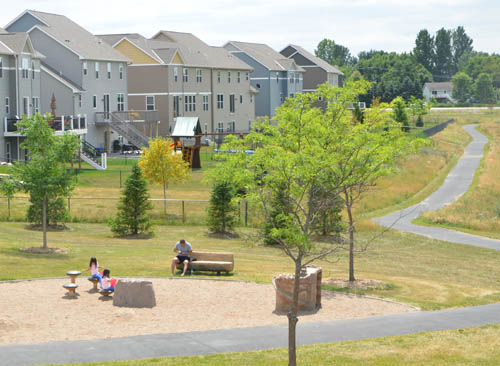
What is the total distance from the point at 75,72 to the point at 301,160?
56.4 m

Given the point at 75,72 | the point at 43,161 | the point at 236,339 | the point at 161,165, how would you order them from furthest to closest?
1. the point at 75,72
2. the point at 161,165
3. the point at 43,161
4. the point at 236,339

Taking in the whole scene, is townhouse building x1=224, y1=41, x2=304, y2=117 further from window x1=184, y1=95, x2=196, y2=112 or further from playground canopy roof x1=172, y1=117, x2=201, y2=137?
playground canopy roof x1=172, y1=117, x2=201, y2=137

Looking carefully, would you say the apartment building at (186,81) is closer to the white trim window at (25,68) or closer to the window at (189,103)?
the window at (189,103)

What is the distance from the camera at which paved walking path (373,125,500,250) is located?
124 feet

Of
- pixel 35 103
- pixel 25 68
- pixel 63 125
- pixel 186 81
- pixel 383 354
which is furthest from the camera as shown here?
pixel 186 81

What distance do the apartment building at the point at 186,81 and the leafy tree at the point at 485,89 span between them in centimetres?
11627

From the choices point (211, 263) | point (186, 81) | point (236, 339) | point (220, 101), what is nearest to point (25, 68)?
point (186, 81)

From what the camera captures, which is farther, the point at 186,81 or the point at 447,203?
the point at 186,81

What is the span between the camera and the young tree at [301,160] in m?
14.2

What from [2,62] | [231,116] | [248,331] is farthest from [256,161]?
[231,116]

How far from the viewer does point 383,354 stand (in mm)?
15305

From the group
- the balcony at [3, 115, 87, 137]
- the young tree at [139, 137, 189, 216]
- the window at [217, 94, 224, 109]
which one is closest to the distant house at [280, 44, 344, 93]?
the window at [217, 94, 224, 109]

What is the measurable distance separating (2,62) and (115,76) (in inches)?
676

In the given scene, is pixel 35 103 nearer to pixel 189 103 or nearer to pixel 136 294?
pixel 189 103
